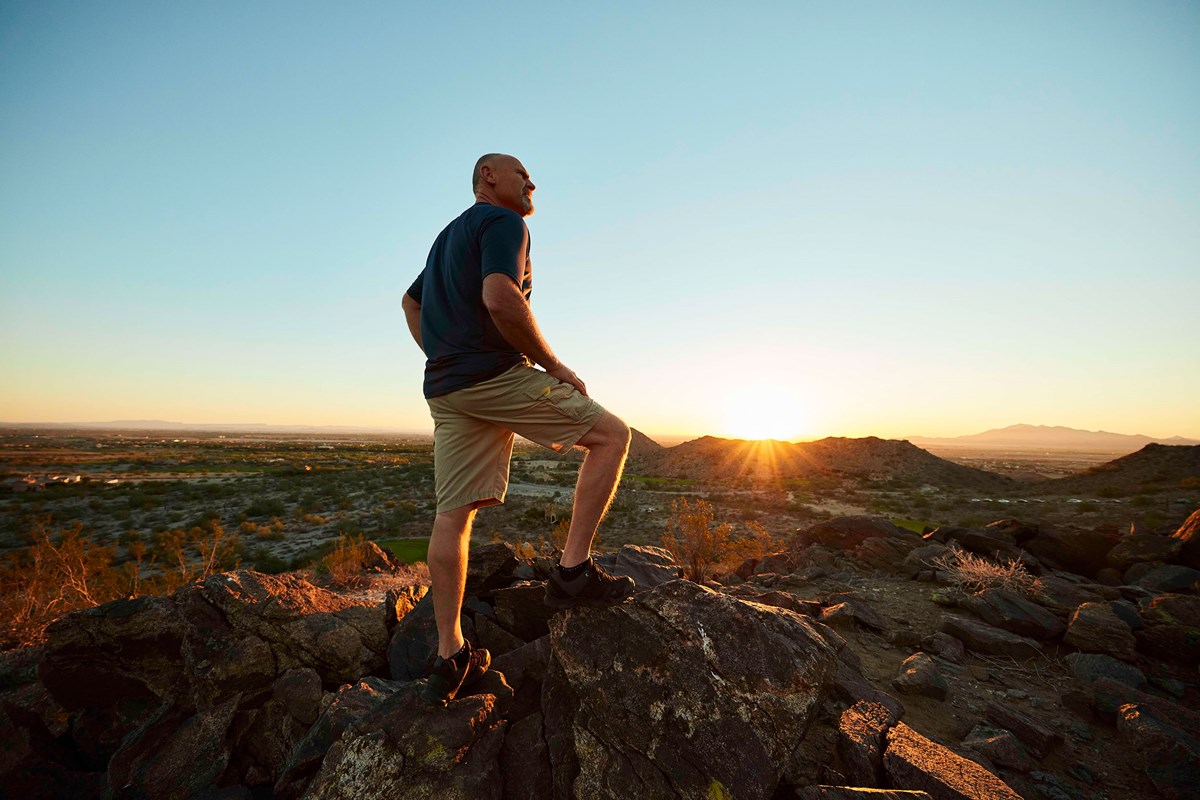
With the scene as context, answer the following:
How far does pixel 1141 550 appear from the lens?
7023 millimetres

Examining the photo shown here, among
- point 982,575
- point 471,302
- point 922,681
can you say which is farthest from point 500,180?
point 982,575

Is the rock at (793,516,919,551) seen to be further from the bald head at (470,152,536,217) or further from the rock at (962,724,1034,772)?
the bald head at (470,152,536,217)

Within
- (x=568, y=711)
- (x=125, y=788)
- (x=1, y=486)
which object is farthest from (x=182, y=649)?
(x=1, y=486)

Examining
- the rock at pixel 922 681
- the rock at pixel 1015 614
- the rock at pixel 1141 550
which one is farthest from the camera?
the rock at pixel 1141 550

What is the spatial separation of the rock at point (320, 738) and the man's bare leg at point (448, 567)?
A: 0.87 m

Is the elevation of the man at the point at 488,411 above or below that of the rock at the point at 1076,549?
above

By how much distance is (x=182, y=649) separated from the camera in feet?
11.9

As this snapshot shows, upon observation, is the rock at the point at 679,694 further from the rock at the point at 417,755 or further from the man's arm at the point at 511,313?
the man's arm at the point at 511,313

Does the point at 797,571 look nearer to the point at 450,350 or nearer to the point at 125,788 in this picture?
the point at 450,350

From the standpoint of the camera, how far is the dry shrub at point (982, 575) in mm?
6003

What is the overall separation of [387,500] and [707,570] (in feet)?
84.7

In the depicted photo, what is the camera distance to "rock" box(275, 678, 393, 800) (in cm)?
286

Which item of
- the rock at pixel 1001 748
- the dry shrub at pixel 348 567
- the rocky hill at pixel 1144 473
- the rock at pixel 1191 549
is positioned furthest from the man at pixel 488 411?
the rocky hill at pixel 1144 473

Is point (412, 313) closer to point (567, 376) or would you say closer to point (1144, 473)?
point (567, 376)
